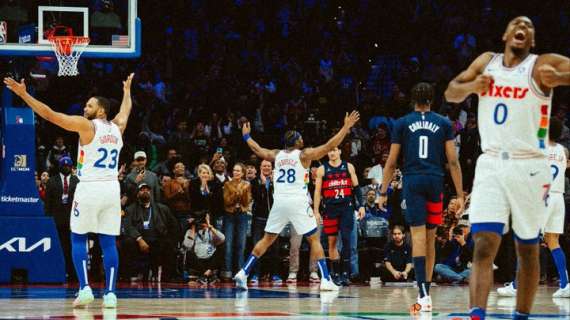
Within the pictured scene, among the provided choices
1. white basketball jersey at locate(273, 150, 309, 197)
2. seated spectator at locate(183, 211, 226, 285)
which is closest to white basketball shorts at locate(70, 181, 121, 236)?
white basketball jersey at locate(273, 150, 309, 197)

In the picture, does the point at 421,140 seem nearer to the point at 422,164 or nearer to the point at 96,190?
the point at 422,164

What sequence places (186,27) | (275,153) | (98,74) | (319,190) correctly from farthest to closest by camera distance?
(186,27), (98,74), (319,190), (275,153)

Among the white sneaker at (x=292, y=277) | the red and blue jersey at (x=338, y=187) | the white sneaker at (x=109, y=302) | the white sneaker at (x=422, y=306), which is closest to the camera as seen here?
the white sneaker at (x=422, y=306)

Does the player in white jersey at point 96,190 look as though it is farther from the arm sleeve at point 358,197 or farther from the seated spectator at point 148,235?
the arm sleeve at point 358,197

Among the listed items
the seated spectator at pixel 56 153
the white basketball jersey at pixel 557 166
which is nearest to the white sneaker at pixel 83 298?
the white basketball jersey at pixel 557 166

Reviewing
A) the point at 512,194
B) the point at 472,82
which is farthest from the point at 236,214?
the point at 512,194

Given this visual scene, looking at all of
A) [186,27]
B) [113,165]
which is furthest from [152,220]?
[186,27]

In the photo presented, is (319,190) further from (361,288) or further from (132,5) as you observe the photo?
(132,5)

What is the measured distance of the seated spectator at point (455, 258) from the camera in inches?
731

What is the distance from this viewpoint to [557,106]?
2516 cm

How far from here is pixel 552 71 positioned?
761 centimetres

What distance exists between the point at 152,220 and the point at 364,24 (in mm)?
13069

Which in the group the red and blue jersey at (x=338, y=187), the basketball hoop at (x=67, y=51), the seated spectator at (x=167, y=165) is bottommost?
the red and blue jersey at (x=338, y=187)

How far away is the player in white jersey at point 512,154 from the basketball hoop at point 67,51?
8989 mm
